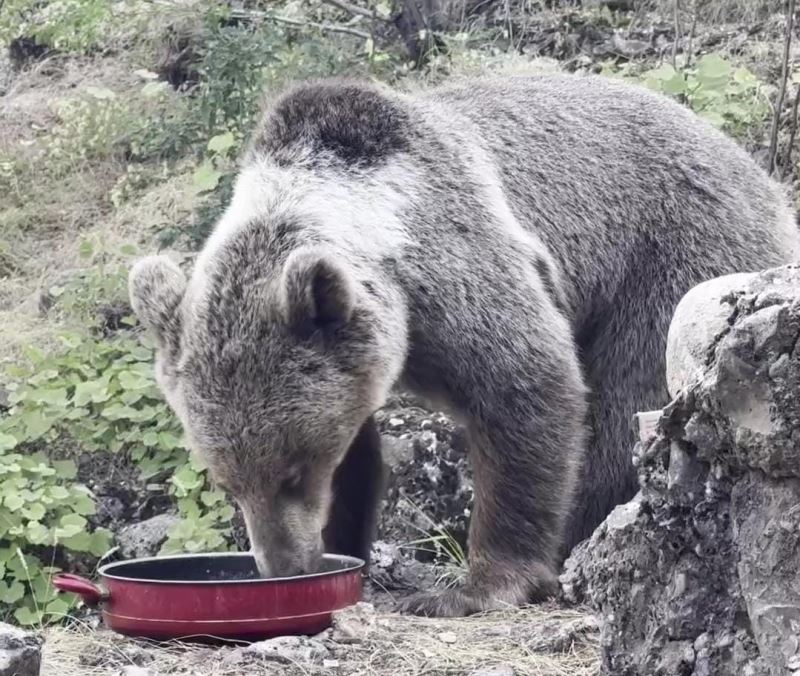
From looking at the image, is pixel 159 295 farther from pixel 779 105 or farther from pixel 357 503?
pixel 779 105

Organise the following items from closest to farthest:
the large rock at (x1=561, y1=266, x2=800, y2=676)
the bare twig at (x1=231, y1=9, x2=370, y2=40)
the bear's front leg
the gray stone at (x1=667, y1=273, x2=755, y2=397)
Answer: the large rock at (x1=561, y1=266, x2=800, y2=676) → the gray stone at (x1=667, y1=273, x2=755, y2=397) → the bear's front leg → the bare twig at (x1=231, y1=9, x2=370, y2=40)

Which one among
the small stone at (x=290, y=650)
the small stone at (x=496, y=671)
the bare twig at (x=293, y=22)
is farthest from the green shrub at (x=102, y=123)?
the small stone at (x=496, y=671)

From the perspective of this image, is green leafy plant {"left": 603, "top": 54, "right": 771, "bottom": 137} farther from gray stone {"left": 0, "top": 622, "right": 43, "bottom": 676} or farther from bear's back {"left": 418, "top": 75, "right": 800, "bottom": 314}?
gray stone {"left": 0, "top": 622, "right": 43, "bottom": 676}

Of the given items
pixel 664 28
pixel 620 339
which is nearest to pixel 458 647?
pixel 620 339

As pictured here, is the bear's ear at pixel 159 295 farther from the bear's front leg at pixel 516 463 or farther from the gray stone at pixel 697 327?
the gray stone at pixel 697 327

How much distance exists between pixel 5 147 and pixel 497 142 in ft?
19.8

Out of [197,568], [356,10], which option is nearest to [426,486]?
[197,568]

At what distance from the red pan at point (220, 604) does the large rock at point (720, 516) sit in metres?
1.57

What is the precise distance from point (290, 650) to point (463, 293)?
1686 millimetres

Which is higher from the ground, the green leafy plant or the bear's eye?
the green leafy plant

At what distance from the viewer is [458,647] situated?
3986 millimetres

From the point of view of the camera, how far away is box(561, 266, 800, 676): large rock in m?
2.13

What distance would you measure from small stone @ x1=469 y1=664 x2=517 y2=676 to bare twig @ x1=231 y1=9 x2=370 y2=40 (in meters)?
5.90

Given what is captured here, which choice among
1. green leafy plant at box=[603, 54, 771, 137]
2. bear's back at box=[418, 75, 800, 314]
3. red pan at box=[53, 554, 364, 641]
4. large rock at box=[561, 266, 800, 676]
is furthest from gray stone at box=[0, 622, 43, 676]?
green leafy plant at box=[603, 54, 771, 137]
